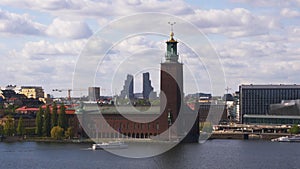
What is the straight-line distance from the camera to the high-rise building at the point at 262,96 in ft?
314

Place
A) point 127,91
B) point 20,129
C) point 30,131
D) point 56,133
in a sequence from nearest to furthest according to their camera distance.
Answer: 1. point 56,133
2. point 20,129
3. point 30,131
4. point 127,91

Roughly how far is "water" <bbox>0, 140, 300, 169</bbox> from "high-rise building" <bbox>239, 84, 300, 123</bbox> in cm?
4258

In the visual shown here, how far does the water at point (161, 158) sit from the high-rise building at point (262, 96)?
42584mm

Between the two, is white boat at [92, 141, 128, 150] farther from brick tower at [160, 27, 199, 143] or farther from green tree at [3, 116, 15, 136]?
green tree at [3, 116, 15, 136]

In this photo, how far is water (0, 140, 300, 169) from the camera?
40.1 m

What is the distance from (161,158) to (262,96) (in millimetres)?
55087

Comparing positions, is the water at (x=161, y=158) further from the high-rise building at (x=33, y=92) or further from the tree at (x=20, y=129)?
the high-rise building at (x=33, y=92)

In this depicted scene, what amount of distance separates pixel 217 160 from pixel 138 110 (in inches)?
967

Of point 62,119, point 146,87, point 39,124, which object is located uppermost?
point 146,87

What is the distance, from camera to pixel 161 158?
4472 cm

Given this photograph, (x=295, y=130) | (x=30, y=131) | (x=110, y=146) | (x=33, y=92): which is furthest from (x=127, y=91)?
(x=33, y=92)

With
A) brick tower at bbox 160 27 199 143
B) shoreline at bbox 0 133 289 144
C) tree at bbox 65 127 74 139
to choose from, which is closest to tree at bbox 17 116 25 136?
shoreline at bbox 0 133 289 144

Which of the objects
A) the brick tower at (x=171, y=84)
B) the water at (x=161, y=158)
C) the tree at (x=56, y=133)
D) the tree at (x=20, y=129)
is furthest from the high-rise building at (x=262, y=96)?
the water at (x=161, y=158)

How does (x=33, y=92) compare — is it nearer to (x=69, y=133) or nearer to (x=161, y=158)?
(x=69, y=133)
